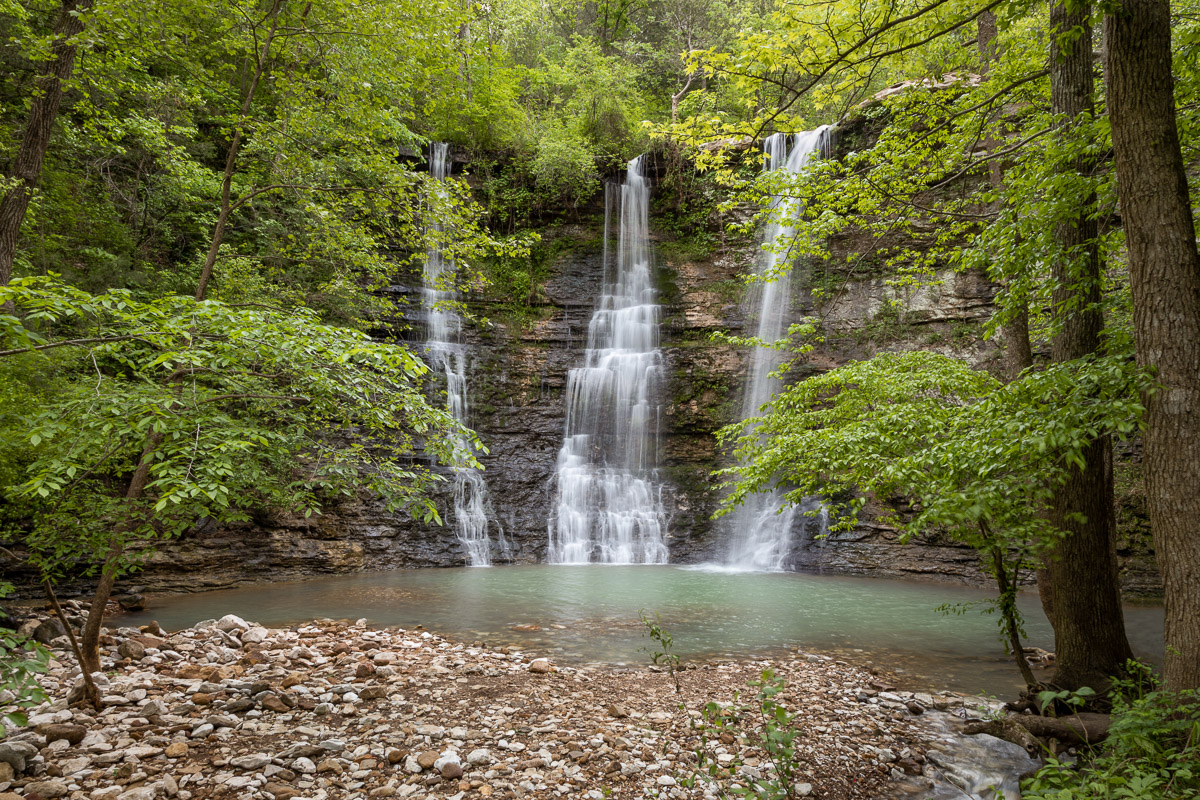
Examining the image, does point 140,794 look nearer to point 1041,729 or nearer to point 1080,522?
point 1041,729

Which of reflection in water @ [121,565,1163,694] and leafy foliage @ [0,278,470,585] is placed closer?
leafy foliage @ [0,278,470,585]

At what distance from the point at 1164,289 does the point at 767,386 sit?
1494 centimetres

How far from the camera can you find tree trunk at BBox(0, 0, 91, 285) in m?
7.63

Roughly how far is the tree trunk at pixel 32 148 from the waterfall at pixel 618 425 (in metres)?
12.3

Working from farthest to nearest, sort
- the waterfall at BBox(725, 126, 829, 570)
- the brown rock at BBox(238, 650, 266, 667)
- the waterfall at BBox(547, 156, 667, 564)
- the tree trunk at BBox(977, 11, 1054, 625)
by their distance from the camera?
the waterfall at BBox(547, 156, 667, 564) < the waterfall at BBox(725, 126, 829, 570) < the brown rock at BBox(238, 650, 266, 667) < the tree trunk at BBox(977, 11, 1054, 625)

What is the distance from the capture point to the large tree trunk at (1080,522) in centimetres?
449

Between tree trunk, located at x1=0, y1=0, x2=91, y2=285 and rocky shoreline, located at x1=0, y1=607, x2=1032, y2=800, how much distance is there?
544cm

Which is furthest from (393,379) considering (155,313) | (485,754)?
(485,754)

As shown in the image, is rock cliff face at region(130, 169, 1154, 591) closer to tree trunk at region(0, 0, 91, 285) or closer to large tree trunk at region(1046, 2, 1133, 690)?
tree trunk at region(0, 0, 91, 285)

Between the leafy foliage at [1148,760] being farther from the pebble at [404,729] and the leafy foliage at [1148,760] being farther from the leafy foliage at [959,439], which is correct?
the pebble at [404,729]

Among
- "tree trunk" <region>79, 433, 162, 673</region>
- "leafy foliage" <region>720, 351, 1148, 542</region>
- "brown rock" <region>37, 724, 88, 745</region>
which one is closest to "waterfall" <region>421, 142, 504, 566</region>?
"tree trunk" <region>79, 433, 162, 673</region>

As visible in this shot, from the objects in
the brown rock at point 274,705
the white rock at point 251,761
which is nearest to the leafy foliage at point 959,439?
the white rock at point 251,761

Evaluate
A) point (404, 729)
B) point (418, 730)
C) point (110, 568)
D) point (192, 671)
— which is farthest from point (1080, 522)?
point (192, 671)

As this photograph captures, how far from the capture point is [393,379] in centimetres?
395
